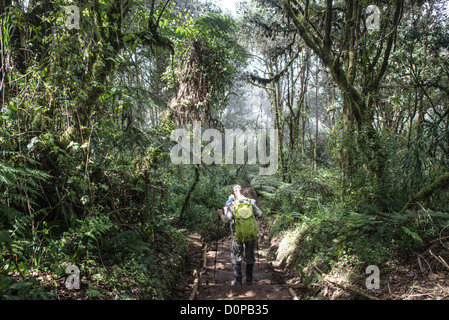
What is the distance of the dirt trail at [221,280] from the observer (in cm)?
475

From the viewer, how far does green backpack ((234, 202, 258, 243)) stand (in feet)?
17.1

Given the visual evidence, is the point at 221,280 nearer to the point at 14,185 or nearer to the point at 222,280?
the point at 222,280

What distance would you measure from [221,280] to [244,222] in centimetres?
173

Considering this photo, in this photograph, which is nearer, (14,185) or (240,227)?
(14,185)

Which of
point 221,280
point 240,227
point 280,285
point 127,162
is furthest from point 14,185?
point 280,285

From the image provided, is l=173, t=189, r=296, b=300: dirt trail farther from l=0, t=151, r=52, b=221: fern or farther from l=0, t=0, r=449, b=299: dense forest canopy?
l=0, t=151, r=52, b=221: fern

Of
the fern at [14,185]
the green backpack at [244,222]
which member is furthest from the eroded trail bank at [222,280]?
the fern at [14,185]

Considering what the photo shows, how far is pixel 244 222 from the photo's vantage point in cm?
521

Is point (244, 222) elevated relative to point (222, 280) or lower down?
elevated

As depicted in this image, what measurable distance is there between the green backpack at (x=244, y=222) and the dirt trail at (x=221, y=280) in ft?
2.90

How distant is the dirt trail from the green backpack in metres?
0.88

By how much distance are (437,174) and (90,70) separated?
21.3ft
